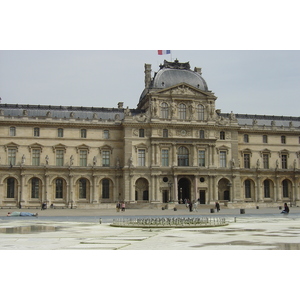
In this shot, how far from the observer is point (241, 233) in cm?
2986

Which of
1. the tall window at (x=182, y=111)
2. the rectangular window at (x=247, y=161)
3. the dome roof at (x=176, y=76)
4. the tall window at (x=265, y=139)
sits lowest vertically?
the rectangular window at (x=247, y=161)

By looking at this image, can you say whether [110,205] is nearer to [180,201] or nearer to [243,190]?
[180,201]

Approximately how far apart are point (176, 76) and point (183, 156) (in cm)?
1352

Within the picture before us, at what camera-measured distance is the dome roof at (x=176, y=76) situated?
77.2m

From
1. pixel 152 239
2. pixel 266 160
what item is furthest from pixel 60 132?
pixel 152 239

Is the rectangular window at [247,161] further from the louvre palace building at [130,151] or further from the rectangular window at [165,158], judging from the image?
the rectangular window at [165,158]

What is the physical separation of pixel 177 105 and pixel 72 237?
166 ft

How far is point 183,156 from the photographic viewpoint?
76.4m

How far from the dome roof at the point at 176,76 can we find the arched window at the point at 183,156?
10801 millimetres

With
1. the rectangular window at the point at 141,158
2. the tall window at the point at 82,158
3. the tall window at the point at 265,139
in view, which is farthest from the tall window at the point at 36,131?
the tall window at the point at 265,139

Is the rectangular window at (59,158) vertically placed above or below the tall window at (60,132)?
below

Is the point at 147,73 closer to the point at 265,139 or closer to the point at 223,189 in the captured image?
the point at 265,139

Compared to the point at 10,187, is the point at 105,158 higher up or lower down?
higher up

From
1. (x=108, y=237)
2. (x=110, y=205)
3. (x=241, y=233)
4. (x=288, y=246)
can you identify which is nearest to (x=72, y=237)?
(x=108, y=237)
